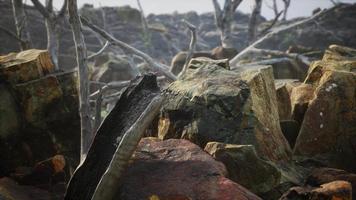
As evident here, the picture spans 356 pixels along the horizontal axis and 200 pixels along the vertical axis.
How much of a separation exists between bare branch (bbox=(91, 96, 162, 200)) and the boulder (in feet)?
2.16

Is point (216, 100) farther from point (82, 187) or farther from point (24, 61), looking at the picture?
point (24, 61)

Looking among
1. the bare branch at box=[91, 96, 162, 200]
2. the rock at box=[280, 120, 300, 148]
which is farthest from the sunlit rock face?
the rock at box=[280, 120, 300, 148]

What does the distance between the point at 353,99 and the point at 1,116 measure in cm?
547

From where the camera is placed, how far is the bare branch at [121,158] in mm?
3537

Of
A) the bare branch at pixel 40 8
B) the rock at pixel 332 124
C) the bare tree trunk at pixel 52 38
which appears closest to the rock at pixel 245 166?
the rock at pixel 332 124

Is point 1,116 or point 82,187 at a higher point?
point 1,116

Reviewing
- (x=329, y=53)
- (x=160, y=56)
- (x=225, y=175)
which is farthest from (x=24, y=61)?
(x=160, y=56)

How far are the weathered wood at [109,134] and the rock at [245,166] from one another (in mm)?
1025

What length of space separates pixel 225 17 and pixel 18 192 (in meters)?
13.1

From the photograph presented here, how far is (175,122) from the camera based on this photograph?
4.90 m

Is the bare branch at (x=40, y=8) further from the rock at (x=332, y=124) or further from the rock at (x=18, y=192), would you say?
the rock at (x=332, y=124)

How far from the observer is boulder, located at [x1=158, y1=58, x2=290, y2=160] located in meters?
4.71

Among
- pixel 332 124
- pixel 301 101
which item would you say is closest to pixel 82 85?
pixel 301 101

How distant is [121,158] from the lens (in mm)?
3668
